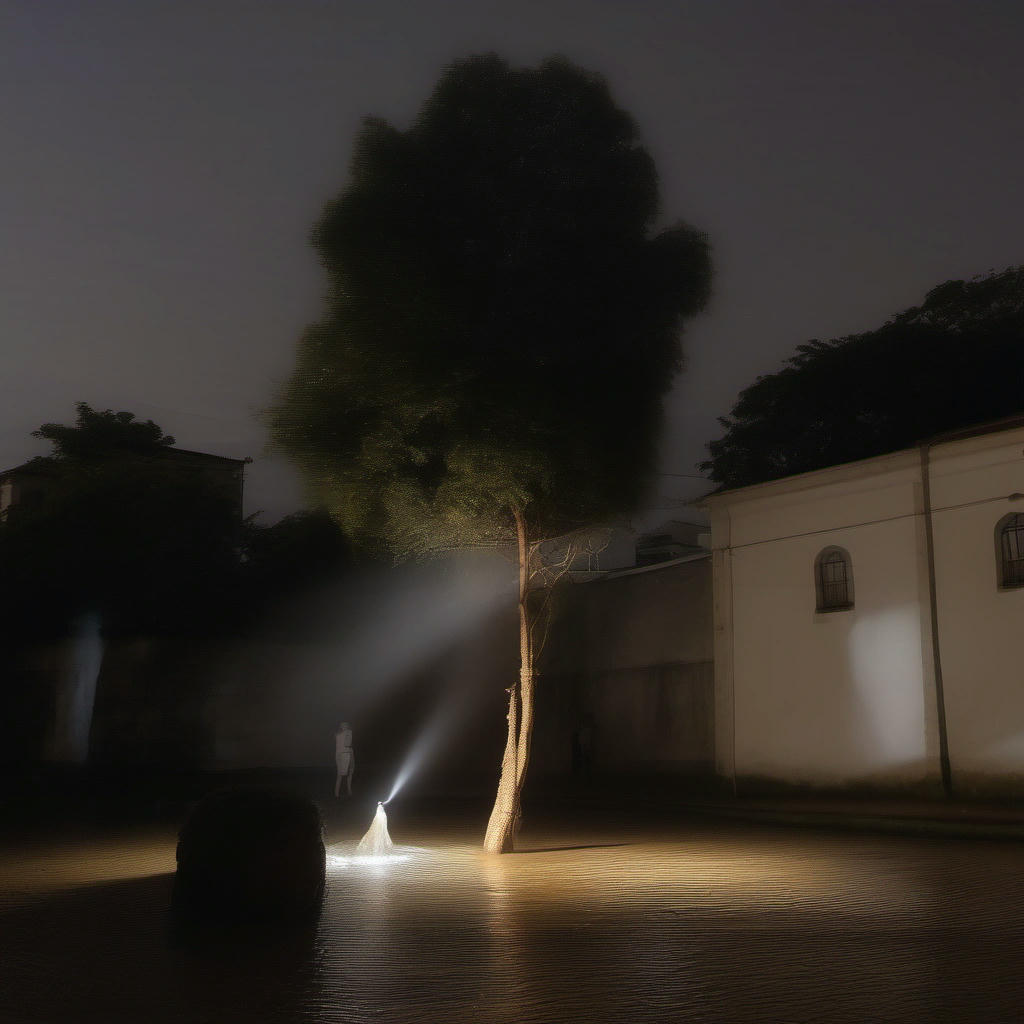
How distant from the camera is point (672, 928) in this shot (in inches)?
338

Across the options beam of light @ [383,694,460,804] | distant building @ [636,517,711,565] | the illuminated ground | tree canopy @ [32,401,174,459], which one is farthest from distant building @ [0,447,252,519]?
the illuminated ground

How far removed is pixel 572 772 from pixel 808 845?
13.8 metres

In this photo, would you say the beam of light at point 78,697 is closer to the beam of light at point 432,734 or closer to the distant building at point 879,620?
the beam of light at point 432,734

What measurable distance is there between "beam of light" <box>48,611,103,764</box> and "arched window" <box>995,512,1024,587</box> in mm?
22948

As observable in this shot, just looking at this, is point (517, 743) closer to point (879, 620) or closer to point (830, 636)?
point (879, 620)

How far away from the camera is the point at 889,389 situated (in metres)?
34.1

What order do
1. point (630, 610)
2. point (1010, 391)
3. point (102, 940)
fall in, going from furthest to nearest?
point (1010, 391) < point (630, 610) < point (102, 940)

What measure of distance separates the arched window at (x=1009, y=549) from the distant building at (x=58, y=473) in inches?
1026

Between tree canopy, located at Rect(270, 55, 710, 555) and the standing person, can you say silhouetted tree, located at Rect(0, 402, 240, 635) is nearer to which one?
the standing person

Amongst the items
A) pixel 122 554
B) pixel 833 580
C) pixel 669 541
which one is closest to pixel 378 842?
pixel 833 580

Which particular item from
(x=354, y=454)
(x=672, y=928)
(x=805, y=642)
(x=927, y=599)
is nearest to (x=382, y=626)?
(x=805, y=642)

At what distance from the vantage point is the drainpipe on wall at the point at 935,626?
1967cm

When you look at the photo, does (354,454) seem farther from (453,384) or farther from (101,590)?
(101,590)

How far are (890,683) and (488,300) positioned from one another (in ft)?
35.8
